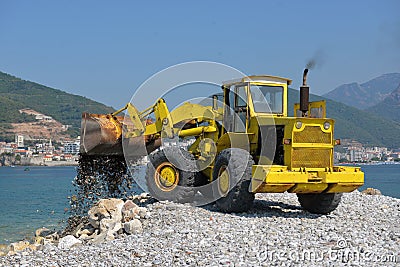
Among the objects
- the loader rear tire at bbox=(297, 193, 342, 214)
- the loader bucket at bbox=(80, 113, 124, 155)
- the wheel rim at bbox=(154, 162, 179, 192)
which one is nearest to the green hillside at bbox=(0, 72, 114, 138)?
the loader bucket at bbox=(80, 113, 124, 155)

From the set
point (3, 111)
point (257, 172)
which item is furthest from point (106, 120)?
point (3, 111)

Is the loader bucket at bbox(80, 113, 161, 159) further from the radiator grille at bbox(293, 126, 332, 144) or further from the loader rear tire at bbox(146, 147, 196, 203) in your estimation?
the radiator grille at bbox(293, 126, 332, 144)

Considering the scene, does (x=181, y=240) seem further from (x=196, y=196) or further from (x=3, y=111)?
(x=3, y=111)

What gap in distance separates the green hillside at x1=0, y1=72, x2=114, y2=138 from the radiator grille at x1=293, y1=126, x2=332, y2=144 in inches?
4844

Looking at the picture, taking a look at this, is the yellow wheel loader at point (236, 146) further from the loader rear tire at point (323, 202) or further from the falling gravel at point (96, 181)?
the falling gravel at point (96, 181)

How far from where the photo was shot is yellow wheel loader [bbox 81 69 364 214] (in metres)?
12.1

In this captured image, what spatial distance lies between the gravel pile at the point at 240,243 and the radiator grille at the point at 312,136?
161 centimetres

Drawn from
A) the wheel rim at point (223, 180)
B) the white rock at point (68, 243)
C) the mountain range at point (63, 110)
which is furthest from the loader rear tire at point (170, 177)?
the mountain range at point (63, 110)

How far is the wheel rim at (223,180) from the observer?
12578 millimetres

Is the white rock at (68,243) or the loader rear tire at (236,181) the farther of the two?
the loader rear tire at (236,181)

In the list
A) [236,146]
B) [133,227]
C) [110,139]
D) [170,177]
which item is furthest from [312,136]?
[110,139]

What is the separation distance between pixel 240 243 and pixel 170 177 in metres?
4.87

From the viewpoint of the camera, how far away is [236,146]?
13.4 metres

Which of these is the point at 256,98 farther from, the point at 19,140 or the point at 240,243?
the point at 19,140
